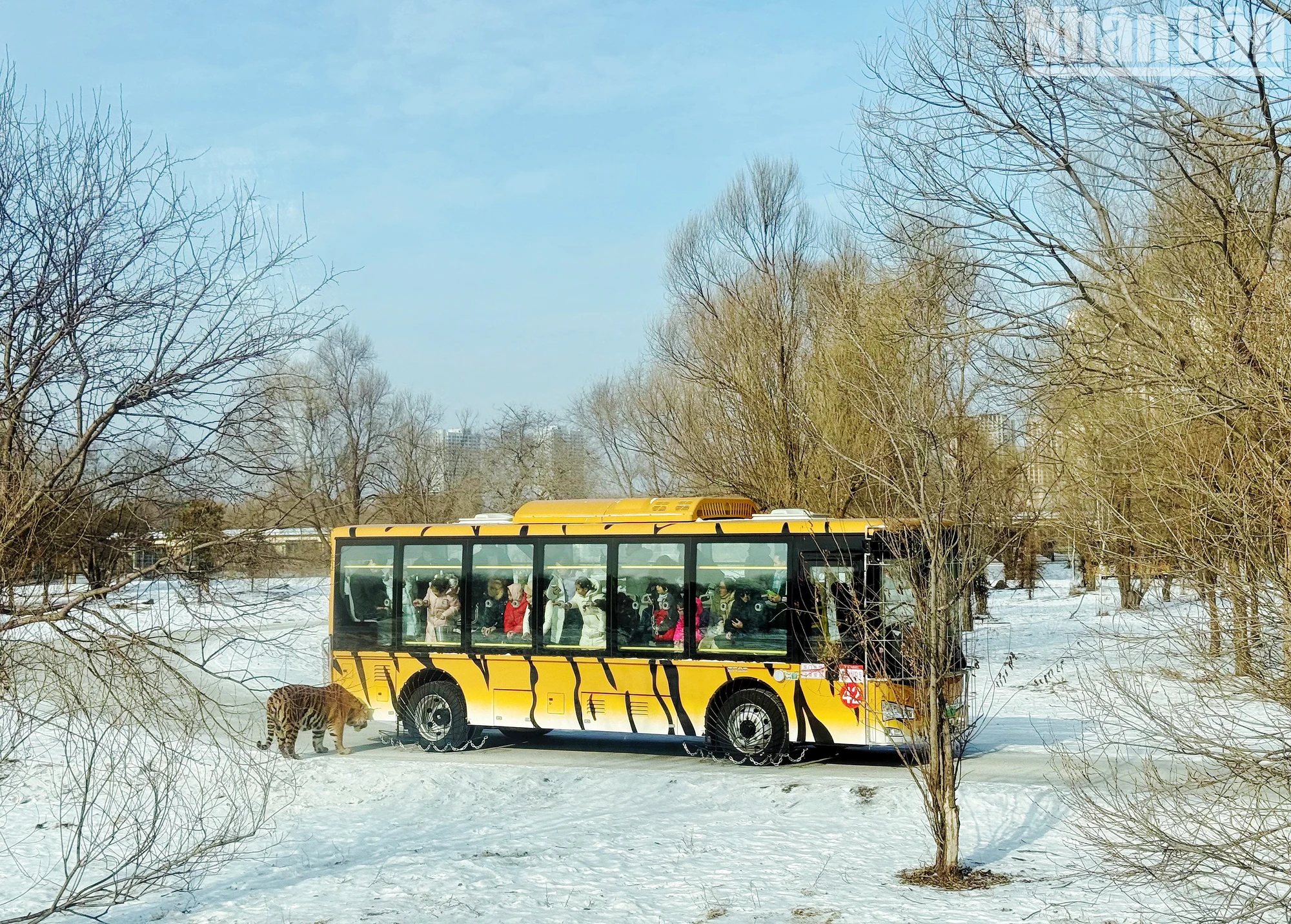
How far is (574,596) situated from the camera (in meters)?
16.6

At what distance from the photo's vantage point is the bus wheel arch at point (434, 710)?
17.1m

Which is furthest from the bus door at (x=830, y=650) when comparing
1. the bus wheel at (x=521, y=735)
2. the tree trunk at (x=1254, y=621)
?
the tree trunk at (x=1254, y=621)

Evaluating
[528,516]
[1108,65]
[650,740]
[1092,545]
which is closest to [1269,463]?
[1092,545]

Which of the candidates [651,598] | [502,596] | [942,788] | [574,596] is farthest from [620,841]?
[502,596]

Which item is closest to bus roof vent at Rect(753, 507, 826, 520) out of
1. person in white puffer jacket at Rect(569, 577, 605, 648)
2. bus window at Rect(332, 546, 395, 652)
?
person in white puffer jacket at Rect(569, 577, 605, 648)

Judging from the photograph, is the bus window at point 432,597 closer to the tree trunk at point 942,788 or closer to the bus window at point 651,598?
the bus window at point 651,598

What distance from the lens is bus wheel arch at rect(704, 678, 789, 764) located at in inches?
606

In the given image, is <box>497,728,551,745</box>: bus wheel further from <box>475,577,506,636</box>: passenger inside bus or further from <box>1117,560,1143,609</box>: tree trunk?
<box>1117,560,1143,609</box>: tree trunk

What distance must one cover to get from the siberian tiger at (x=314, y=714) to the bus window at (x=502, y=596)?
6.37ft

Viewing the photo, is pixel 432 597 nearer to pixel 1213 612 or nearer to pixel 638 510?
pixel 638 510

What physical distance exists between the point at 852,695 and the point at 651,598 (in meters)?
2.82

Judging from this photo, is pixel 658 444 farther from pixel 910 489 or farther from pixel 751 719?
pixel 910 489

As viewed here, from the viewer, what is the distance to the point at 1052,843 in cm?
1182

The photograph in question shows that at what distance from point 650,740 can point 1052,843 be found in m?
8.14
